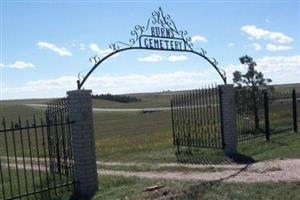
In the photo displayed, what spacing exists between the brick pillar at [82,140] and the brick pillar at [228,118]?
625 centimetres

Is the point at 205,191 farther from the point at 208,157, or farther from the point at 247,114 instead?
the point at 247,114

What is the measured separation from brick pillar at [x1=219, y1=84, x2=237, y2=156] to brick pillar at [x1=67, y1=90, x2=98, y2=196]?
6252 mm

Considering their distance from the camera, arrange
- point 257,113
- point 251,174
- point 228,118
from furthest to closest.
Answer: point 257,113
point 228,118
point 251,174

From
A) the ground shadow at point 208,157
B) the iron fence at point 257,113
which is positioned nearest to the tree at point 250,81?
the iron fence at point 257,113

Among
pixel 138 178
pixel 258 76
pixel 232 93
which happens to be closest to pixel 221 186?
pixel 138 178

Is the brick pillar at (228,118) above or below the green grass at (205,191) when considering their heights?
above

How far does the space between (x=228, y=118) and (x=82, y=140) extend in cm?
656

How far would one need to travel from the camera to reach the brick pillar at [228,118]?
52.4 ft

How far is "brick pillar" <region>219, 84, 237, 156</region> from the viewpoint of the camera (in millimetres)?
15969

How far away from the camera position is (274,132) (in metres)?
20.1

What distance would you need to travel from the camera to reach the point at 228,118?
16031mm

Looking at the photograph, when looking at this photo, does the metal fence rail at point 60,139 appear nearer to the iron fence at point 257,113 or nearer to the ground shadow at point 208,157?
the ground shadow at point 208,157

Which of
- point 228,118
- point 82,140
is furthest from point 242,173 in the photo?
point 228,118

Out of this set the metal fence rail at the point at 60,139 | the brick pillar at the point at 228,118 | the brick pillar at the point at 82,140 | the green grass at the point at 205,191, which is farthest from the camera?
the brick pillar at the point at 228,118
